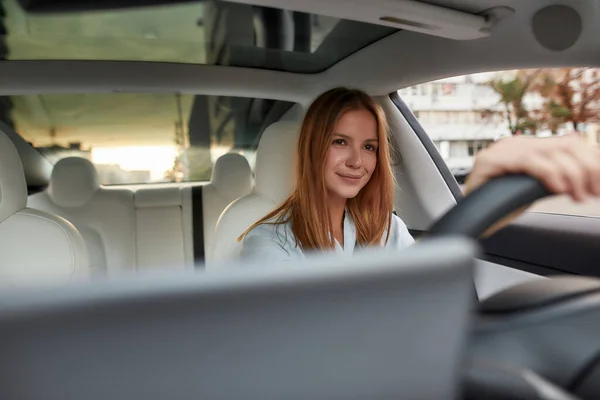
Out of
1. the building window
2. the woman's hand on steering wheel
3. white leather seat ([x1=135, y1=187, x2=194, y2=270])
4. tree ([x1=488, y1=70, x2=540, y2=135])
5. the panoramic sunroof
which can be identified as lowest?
white leather seat ([x1=135, y1=187, x2=194, y2=270])

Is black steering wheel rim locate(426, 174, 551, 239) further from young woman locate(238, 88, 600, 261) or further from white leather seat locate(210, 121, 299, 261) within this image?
white leather seat locate(210, 121, 299, 261)

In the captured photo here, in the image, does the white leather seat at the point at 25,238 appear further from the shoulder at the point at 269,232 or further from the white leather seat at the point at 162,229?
the shoulder at the point at 269,232

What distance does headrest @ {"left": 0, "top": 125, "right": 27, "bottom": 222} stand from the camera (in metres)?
1.64

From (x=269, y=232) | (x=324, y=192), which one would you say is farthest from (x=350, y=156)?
(x=269, y=232)

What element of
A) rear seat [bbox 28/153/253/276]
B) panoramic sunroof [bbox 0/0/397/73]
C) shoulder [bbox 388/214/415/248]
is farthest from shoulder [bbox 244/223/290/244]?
panoramic sunroof [bbox 0/0/397/73]

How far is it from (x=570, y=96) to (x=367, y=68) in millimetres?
715

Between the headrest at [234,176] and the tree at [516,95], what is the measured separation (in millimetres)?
950

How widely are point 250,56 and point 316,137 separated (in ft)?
2.72

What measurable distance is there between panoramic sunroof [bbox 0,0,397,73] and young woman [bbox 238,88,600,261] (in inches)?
22.1

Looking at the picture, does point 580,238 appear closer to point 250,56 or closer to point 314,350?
point 250,56

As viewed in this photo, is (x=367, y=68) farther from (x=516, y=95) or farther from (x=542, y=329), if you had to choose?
(x=542, y=329)

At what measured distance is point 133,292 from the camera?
33 cm

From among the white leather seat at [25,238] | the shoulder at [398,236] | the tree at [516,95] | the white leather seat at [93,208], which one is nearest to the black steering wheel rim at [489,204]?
the shoulder at [398,236]

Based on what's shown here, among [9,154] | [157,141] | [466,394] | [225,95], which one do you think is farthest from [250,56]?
[466,394]
